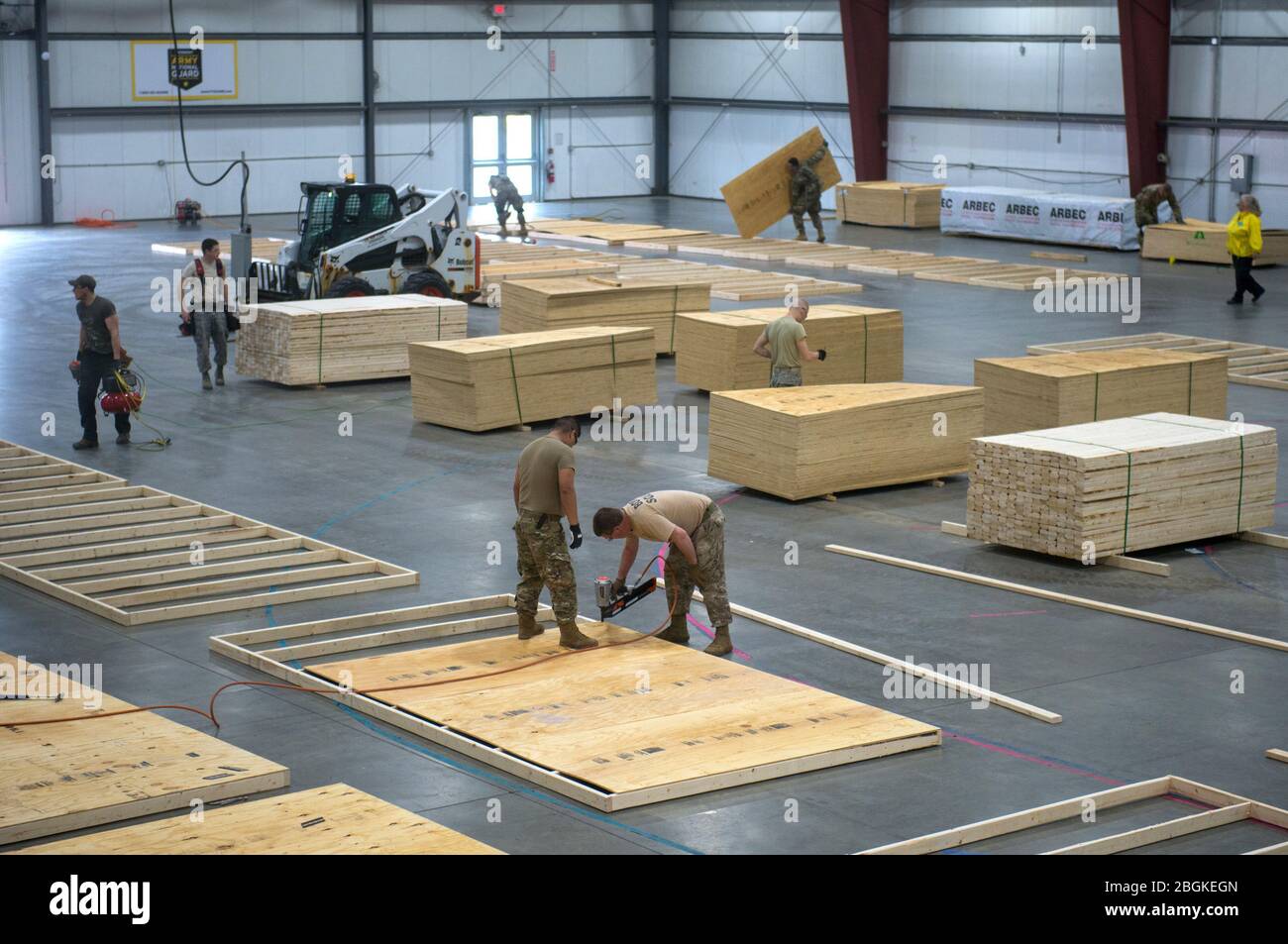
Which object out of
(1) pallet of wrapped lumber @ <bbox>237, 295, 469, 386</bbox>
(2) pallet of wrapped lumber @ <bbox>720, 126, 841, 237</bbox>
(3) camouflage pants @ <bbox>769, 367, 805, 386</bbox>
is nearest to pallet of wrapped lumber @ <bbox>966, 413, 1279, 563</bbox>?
(3) camouflage pants @ <bbox>769, 367, 805, 386</bbox>

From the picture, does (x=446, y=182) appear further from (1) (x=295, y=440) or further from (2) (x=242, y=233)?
(1) (x=295, y=440)

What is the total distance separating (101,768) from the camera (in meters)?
9.02

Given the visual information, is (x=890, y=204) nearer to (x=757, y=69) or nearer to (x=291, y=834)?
(x=757, y=69)

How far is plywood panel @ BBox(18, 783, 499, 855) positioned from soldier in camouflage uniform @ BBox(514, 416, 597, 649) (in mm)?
2844

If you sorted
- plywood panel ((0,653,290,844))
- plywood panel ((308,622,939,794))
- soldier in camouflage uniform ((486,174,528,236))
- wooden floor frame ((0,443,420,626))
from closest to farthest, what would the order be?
1. plywood panel ((0,653,290,844))
2. plywood panel ((308,622,939,794))
3. wooden floor frame ((0,443,420,626))
4. soldier in camouflage uniform ((486,174,528,236))

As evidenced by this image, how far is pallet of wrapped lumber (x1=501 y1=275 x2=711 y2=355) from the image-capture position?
21297 millimetres

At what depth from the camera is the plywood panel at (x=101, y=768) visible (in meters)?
8.49

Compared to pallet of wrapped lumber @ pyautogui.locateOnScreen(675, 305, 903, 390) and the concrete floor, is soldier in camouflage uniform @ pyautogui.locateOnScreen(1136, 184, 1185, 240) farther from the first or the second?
pallet of wrapped lumber @ pyautogui.locateOnScreen(675, 305, 903, 390)

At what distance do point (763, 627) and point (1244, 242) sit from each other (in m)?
17.8

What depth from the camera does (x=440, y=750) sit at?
9586mm

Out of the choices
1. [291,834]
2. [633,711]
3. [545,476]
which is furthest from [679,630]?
[291,834]

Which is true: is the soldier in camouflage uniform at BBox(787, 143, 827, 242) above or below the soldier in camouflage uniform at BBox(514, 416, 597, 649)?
above
